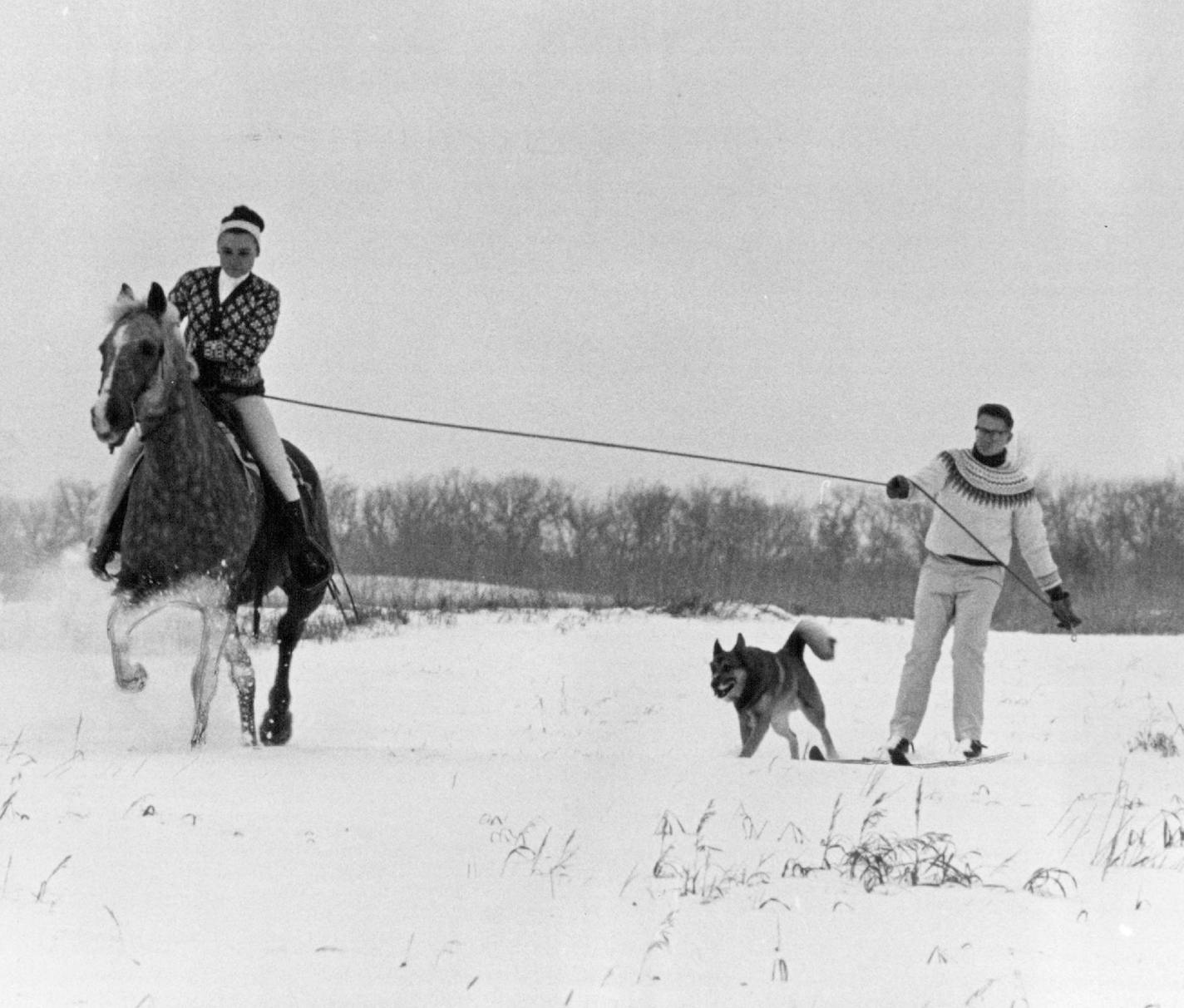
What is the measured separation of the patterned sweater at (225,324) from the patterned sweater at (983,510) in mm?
4208

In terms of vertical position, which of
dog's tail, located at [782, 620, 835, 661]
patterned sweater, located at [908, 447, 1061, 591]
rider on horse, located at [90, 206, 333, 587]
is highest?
rider on horse, located at [90, 206, 333, 587]

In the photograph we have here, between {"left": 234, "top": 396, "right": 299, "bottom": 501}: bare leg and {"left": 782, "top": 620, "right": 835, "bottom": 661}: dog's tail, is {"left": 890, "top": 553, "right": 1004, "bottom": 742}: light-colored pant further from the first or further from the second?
{"left": 234, "top": 396, "right": 299, "bottom": 501}: bare leg

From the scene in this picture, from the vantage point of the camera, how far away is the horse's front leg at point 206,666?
7.80 metres

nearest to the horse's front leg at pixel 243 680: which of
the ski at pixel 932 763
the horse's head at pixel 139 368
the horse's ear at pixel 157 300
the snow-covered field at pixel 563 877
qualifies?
the snow-covered field at pixel 563 877

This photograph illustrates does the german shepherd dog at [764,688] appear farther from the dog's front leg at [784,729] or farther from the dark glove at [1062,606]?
the dark glove at [1062,606]

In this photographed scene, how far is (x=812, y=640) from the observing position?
1016 cm

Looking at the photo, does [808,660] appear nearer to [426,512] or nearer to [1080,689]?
[1080,689]

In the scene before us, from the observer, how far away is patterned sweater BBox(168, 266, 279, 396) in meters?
8.38

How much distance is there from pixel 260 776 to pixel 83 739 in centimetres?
264

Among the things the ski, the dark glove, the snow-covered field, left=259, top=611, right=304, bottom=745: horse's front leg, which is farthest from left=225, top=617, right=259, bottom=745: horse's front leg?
the dark glove

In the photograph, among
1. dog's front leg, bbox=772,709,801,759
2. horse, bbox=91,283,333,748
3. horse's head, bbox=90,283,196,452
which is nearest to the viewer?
horse's head, bbox=90,283,196,452

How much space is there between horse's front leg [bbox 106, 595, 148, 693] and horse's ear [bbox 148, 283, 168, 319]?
1.53m

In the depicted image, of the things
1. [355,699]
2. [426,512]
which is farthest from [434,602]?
[355,699]

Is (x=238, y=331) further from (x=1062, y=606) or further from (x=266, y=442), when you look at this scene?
(x=1062, y=606)
